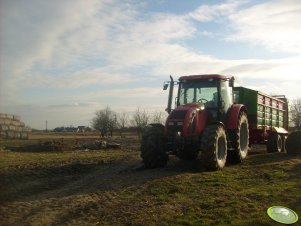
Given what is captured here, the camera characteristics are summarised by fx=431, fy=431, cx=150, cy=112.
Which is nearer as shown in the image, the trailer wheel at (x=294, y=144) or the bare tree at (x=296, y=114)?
the trailer wheel at (x=294, y=144)

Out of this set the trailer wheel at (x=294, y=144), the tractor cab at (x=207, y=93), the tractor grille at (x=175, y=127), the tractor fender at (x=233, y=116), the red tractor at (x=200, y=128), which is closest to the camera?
the red tractor at (x=200, y=128)

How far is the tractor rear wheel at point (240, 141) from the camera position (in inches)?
559

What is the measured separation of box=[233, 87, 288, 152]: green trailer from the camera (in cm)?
1783

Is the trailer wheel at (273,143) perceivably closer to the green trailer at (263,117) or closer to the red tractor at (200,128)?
the green trailer at (263,117)

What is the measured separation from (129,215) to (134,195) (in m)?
1.42

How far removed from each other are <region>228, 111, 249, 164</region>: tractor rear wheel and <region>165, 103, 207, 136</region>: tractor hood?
1.58 meters

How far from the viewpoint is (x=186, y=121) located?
41.0ft

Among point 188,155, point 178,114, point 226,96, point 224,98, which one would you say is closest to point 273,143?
point 226,96

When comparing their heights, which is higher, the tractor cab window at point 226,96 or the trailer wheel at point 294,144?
the tractor cab window at point 226,96

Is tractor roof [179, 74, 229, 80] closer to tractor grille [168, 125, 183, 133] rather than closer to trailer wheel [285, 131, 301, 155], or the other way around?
tractor grille [168, 125, 183, 133]

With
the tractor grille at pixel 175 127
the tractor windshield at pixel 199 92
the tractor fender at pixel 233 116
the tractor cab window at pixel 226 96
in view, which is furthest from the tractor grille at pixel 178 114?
the tractor fender at pixel 233 116

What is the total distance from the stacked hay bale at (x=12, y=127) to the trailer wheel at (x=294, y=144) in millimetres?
21531

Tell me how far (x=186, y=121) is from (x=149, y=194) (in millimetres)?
3208

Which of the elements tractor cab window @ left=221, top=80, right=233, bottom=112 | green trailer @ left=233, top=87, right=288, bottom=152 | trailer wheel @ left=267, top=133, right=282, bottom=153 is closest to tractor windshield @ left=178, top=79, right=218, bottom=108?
tractor cab window @ left=221, top=80, right=233, bottom=112
